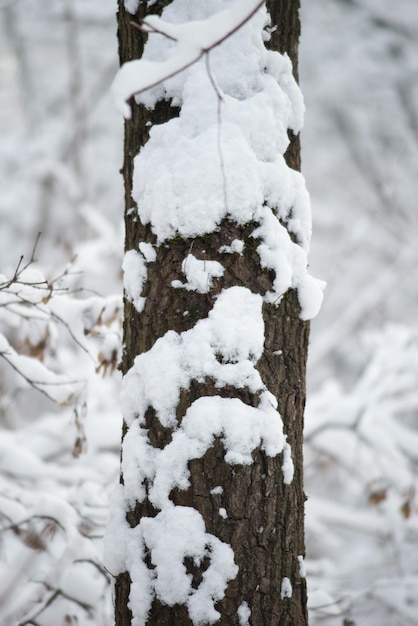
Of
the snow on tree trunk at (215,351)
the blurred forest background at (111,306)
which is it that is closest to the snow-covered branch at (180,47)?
the snow on tree trunk at (215,351)

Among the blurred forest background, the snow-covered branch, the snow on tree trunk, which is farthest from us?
the blurred forest background

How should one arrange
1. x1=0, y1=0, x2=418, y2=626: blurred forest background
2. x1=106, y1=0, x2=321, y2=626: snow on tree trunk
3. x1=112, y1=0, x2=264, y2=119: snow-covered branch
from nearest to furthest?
x1=112, y1=0, x2=264, y2=119: snow-covered branch
x1=106, y1=0, x2=321, y2=626: snow on tree trunk
x1=0, y1=0, x2=418, y2=626: blurred forest background

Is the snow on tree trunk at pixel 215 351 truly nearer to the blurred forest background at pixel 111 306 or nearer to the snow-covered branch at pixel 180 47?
the snow-covered branch at pixel 180 47

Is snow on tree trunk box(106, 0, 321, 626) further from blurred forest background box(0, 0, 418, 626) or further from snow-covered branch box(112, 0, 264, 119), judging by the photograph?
blurred forest background box(0, 0, 418, 626)

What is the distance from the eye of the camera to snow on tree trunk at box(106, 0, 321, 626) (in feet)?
4.09

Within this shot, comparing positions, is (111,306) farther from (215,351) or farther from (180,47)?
(180,47)

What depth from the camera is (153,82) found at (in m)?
0.98

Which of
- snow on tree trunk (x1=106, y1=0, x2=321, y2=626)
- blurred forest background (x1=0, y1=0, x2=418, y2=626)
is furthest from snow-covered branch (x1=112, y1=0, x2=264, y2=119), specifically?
blurred forest background (x1=0, y1=0, x2=418, y2=626)

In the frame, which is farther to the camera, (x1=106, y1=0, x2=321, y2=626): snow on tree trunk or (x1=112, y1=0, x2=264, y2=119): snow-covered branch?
(x1=106, y1=0, x2=321, y2=626): snow on tree trunk

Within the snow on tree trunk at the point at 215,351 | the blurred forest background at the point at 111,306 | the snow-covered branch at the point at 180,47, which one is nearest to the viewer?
the snow-covered branch at the point at 180,47

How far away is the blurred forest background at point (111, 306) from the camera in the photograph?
6.66ft

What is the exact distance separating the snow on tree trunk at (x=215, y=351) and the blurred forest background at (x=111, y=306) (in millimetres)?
582

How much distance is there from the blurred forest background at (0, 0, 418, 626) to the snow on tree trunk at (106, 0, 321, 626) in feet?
1.91

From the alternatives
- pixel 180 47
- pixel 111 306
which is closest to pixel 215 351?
pixel 180 47
